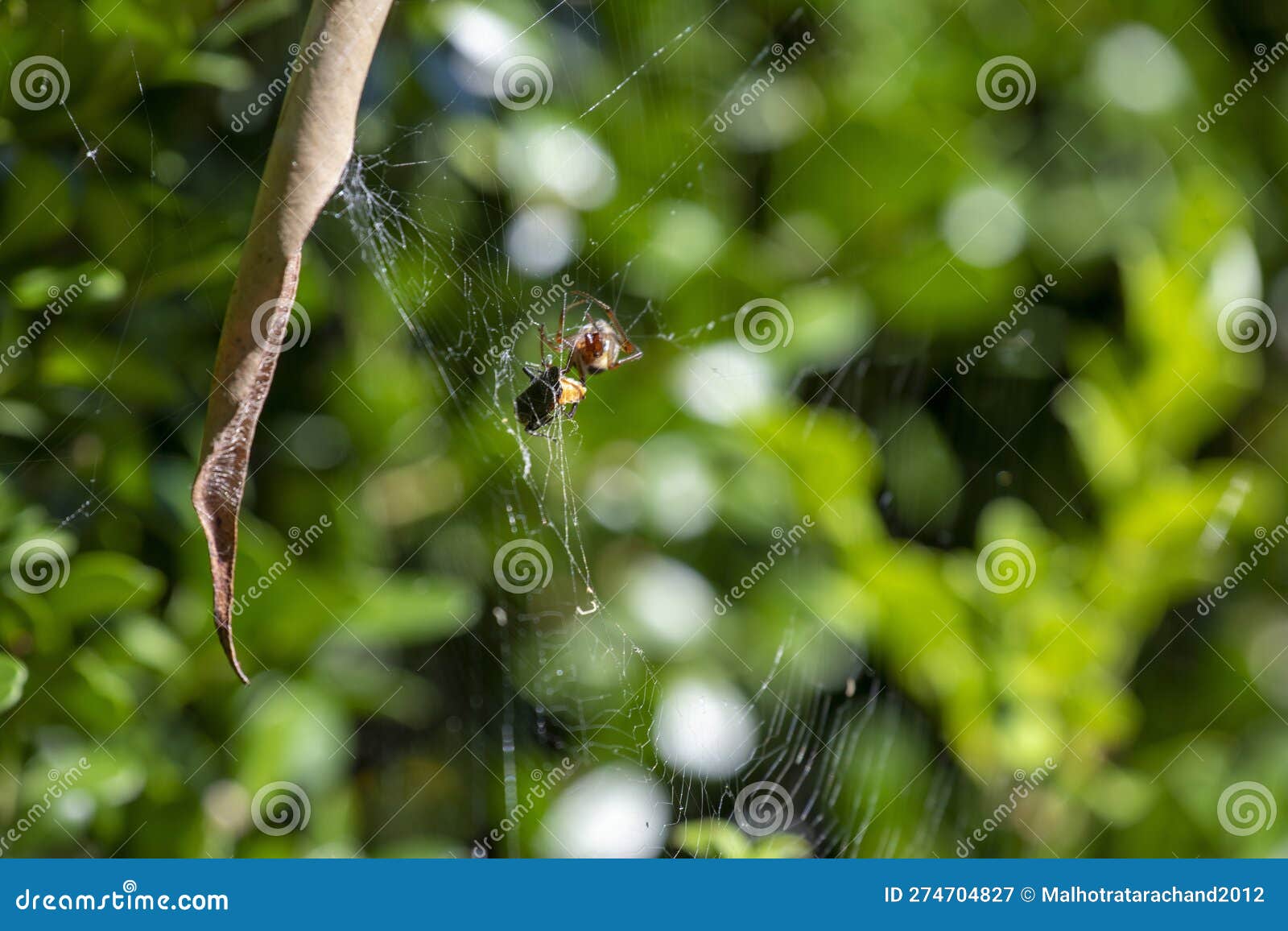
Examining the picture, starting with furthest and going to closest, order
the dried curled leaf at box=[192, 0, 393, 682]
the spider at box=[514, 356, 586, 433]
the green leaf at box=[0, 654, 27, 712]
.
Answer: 1. the spider at box=[514, 356, 586, 433]
2. the green leaf at box=[0, 654, 27, 712]
3. the dried curled leaf at box=[192, 0, 393, 682]

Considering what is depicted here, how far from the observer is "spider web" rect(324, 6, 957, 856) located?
0.93 m

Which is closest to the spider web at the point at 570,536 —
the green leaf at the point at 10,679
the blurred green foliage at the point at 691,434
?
the blurred green foliage at the point at 691,434

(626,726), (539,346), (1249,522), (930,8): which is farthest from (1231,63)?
(626,726)

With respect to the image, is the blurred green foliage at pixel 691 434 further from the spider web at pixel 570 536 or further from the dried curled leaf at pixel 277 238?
the dried curled leaf at pixel 277 238

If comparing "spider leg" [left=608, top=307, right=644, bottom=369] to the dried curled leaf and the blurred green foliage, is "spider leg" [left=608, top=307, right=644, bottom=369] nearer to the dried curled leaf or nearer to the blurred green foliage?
the blurred green foliage

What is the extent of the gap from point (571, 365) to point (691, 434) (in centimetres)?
13

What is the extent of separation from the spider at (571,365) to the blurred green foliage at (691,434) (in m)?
0.03

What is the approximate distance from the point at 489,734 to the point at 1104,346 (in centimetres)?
70

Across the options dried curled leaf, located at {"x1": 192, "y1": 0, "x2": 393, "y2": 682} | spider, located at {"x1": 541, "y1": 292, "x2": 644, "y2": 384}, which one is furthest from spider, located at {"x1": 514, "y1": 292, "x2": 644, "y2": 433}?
dried curled leaf, located at {"x1": 192, "y1": 0, "x2": 393, "y2": 682}

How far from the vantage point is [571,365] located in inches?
38.1

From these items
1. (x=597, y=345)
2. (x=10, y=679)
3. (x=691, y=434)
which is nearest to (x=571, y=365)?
(x=597, y=345)

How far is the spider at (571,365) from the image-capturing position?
0.92 metres

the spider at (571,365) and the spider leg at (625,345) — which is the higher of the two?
the spider leg at (625,345)

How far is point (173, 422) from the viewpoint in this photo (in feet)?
2.78
